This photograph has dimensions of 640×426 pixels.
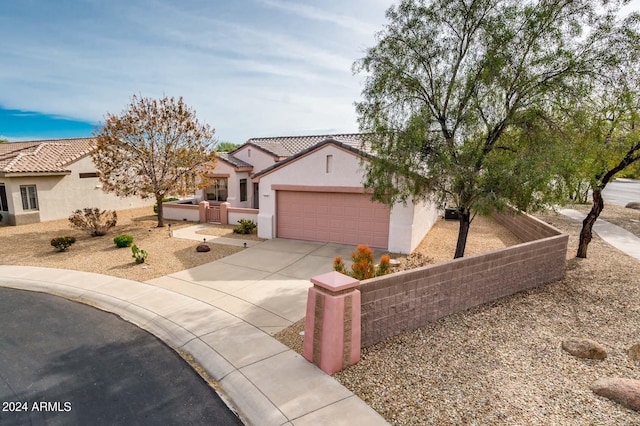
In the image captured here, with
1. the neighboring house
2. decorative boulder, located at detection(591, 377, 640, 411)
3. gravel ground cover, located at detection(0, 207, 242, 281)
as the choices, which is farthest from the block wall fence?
the neighboring house

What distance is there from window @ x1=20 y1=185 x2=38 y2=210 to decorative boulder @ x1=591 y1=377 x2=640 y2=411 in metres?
26.2

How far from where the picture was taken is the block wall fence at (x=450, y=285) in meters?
6.64

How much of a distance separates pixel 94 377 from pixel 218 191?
19.0 meters

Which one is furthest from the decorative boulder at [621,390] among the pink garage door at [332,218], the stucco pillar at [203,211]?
the stucco pillar at [203,211]

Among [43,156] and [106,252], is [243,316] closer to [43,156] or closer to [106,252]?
[106,252]

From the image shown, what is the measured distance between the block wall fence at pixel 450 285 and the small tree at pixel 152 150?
1570cm

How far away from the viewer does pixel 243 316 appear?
816 centimetres

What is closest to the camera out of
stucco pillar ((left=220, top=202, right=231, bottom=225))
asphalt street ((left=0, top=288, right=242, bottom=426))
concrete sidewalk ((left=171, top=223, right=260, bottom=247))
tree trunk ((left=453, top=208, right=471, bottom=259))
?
asphalt street ((left=0, top=288, right=242, bottom=426))

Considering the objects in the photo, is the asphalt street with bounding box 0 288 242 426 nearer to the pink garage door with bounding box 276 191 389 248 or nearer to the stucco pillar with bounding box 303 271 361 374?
the stucco pillar with bounding box 303 271 361 374

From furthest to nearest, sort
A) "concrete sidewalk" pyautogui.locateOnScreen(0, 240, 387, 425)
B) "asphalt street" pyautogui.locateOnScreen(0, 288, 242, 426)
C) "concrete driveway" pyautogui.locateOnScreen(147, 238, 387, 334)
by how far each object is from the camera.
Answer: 1. "concrete driveway" pyautogui.locateOnScreen(147, 238, 387, 334)
2. "concrete sidewalk" pyautogui.locateOnScreen(0, 240, 387, 425)
3. "asphalt street" pyautogui.locateOnScreen(0, 288, 242, 426)

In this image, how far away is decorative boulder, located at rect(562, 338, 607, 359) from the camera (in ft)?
20.9

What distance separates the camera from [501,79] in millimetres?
8898

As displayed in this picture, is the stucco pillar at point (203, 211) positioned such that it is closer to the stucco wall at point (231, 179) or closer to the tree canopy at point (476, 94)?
the stucco wall at point (231, 179)

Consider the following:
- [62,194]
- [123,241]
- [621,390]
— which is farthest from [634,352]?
[62,194]
